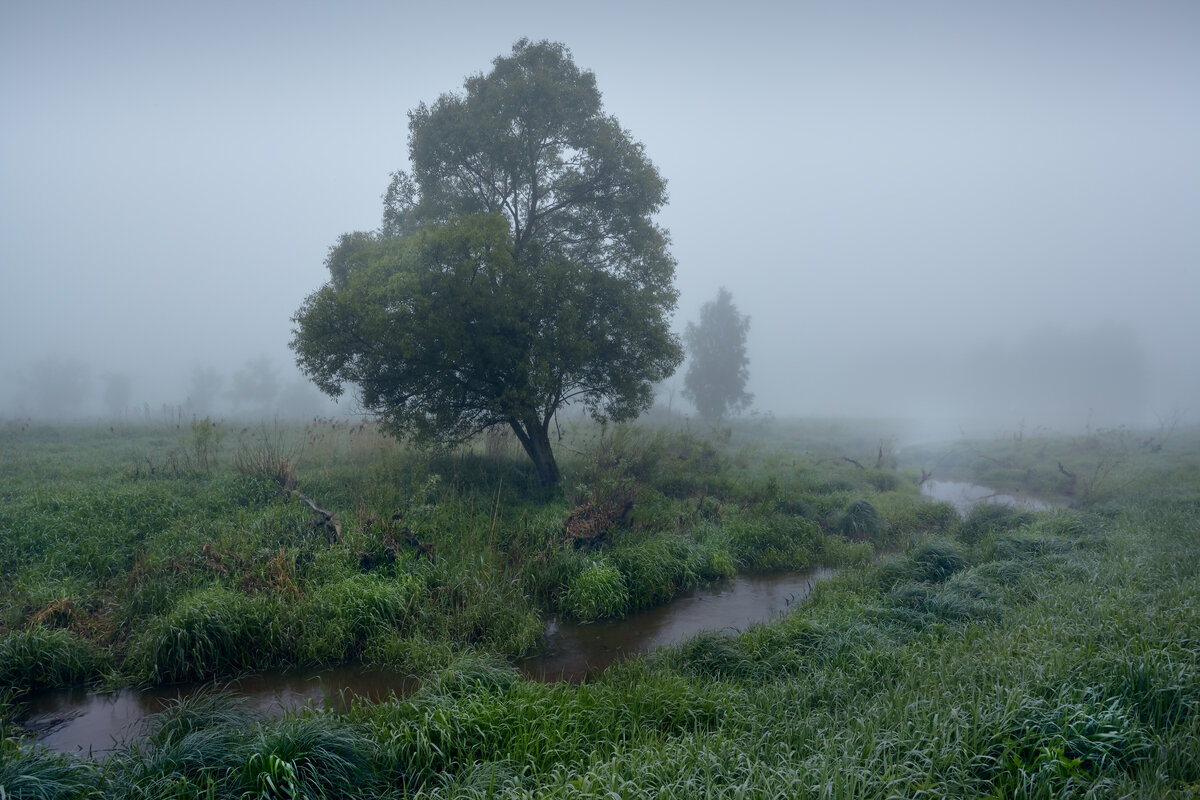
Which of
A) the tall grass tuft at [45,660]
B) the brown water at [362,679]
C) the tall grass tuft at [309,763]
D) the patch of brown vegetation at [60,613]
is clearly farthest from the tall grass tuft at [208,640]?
the tall grass tuft at [309,763]

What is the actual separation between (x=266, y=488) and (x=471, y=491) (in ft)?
13.2

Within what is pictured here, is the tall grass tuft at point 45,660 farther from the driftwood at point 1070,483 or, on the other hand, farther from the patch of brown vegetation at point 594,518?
the driftwood at point 1070,483

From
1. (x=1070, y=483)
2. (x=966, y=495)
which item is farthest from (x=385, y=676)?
(x=1070, y=483)

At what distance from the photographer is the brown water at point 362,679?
616 cm

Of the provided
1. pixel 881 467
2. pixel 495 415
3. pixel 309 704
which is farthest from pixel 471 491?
pixel 881 467

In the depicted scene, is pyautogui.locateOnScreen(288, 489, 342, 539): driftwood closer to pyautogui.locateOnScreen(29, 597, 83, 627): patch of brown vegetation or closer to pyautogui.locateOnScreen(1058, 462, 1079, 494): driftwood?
pyautogui.locateOnScreen(29, 597, 83, 627): patch of brown vegetation

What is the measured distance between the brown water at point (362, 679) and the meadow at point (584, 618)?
0.81 ft

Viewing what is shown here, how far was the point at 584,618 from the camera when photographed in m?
9.20

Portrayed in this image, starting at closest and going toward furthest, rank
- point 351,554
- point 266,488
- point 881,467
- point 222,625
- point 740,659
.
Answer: point 740,659
point 222,625
point 351,554
point 266,488
point 881,467

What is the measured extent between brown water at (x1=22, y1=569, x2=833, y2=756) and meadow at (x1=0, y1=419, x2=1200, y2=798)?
9.7 inches

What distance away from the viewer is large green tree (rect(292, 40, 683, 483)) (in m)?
12.3

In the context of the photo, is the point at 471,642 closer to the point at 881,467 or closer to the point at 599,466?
the point at 599,466

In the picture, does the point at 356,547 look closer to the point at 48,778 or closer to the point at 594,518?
the point at 594,518

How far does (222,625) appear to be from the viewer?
7328mm
